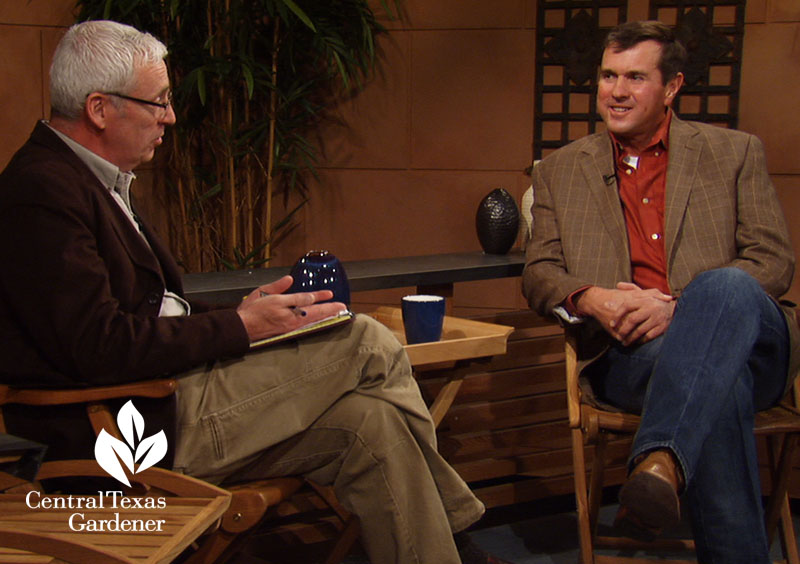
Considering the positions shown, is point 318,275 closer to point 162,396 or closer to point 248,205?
point 162,396

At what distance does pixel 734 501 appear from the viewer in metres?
1.98

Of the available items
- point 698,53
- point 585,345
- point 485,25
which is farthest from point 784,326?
point 485,25

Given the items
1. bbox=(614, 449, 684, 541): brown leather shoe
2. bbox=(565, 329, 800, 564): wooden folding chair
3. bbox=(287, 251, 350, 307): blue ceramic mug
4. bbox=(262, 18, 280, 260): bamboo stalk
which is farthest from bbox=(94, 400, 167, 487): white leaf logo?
bbox=(262, 18, 280, 260): bamboo stalk

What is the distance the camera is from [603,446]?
251 centimetres

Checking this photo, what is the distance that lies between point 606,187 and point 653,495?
1106 millimetres

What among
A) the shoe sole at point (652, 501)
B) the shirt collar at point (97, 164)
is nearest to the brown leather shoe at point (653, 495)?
the shoe sole at point (652, 501)

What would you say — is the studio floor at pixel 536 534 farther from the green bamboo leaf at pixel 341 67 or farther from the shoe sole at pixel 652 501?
the green bamboo leaf at pixel 341 67

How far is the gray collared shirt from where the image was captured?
1845 millimetres

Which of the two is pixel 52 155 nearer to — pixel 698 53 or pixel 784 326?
pixel 784 326

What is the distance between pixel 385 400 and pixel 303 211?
269 centimetres

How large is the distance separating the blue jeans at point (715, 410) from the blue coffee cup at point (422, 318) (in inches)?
22.0

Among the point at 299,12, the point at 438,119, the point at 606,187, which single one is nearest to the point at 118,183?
the point at 606,187

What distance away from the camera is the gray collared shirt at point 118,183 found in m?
1.84

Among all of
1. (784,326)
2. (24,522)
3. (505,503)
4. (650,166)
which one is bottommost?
(505,503)
